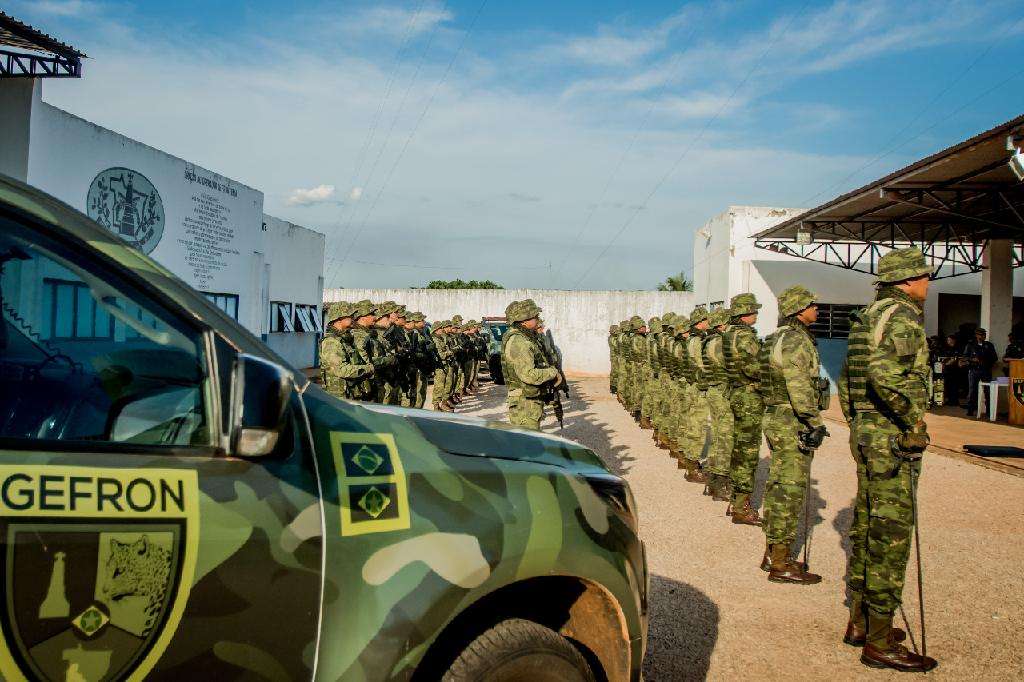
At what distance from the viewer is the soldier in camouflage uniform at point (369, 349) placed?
9914 millimetres

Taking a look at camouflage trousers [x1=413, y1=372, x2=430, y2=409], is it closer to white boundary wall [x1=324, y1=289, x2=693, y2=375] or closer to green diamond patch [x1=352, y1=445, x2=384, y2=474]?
green diamond patch [x1=352, y1=445, x2=384, y2=474]

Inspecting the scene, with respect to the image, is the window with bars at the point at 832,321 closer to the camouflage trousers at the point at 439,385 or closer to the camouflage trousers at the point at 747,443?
the camouflage trousers at the point at 439,385

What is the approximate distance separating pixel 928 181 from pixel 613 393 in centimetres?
1091

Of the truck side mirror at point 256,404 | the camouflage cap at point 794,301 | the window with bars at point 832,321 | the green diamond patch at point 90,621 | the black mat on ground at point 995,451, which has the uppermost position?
the window with bars at point 832,321

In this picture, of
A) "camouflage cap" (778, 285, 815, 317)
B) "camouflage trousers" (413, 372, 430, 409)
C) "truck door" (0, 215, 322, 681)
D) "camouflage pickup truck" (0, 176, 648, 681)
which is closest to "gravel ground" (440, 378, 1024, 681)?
"camouflage cap" (778, 285, 815, 317)

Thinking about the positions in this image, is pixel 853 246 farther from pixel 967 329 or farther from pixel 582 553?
pixel 582 553

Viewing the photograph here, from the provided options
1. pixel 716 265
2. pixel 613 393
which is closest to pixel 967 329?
pixel 716 265

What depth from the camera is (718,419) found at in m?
7.94

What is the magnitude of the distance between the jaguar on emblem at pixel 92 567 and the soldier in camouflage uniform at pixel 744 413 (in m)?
6.24

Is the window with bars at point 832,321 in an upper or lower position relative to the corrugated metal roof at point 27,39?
lower

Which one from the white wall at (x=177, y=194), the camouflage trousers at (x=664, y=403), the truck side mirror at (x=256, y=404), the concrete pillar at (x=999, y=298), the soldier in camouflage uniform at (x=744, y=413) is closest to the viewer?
the truck side mirror at (x=256, y=404)

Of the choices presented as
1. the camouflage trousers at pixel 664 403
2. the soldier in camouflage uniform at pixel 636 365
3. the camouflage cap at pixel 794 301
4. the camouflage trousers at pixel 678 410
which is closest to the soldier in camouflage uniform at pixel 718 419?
the camouflage trousers at pixel 678 410

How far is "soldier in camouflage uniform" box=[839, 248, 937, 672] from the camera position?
4.01m

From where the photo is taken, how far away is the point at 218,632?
→ 156cm
